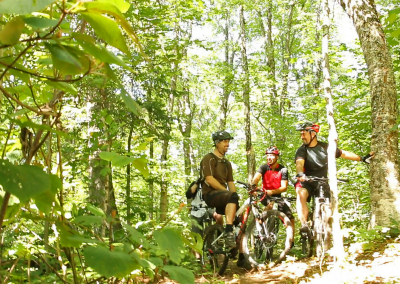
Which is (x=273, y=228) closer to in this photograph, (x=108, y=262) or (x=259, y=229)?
(x=259, y=229)

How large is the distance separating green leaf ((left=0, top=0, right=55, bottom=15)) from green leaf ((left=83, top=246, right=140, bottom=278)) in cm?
49

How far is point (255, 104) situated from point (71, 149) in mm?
11831

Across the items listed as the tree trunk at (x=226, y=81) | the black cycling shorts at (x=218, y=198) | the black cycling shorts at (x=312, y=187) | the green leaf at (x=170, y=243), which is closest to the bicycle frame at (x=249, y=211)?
the black cycling shorts at (x=218, y=198)

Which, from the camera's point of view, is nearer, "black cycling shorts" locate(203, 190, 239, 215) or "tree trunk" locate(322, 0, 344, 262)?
"tree trunk" locate(322, 0, 344, 262)

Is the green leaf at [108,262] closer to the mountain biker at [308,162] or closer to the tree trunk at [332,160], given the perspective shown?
the tree trunk at [332,160]

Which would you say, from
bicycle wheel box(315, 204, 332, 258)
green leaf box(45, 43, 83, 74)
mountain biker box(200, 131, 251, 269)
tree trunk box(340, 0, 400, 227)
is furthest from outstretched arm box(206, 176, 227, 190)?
green leaf box(45, 43, 83, 74)

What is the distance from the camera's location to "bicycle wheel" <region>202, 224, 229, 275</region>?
6062 millimetres

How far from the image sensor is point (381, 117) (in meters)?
5.72

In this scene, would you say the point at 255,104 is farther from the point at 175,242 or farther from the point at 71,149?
the point at 175,242

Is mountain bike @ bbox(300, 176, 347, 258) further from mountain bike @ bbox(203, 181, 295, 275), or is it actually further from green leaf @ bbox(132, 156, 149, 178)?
green leaf @ bbox(132, 156, 149, 178)

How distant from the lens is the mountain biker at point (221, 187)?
6.07 m

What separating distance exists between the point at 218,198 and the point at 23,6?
571 centimetres

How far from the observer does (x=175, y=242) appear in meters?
0.92

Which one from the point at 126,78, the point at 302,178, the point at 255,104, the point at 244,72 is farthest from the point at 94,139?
the point at 255,104
